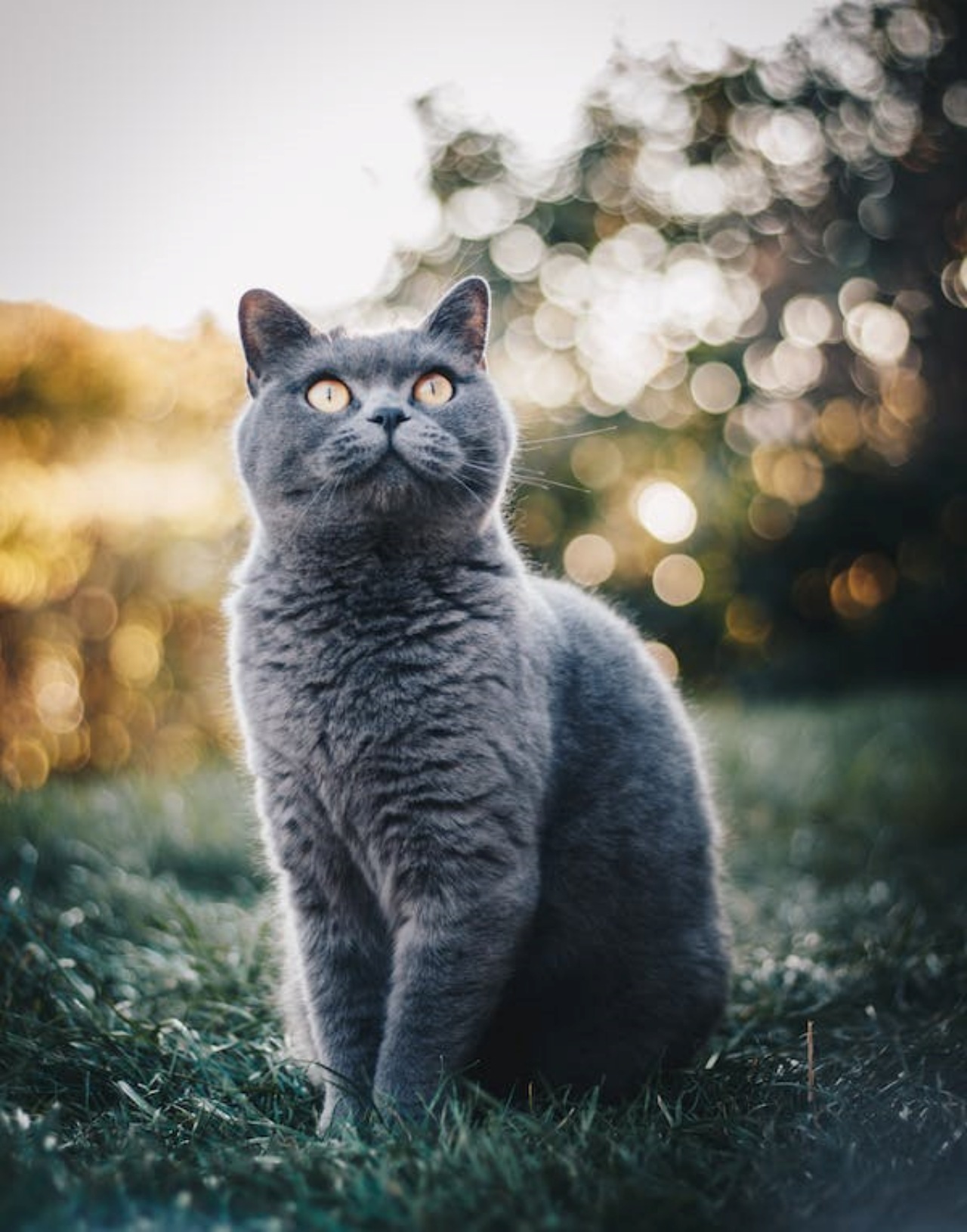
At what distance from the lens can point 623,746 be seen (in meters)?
1.87

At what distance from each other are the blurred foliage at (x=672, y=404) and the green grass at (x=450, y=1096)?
1.11 metres

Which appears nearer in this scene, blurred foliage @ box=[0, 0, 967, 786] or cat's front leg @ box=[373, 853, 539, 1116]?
cat's front leg @ box=[373, 853, 539, 1116]

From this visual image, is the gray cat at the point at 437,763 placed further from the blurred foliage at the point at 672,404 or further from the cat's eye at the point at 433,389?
the blurred foliage at the point at 672,404

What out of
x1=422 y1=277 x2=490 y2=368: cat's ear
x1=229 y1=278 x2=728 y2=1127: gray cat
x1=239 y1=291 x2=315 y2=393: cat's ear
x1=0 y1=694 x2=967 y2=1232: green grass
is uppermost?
x1=422 y1=277 x2=490 y2=368: cat's ear

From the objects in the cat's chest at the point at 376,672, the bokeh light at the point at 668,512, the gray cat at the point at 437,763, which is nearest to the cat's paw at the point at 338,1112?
the gray cat at the point at 437,763

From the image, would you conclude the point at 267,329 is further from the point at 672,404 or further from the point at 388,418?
the point at 672,404

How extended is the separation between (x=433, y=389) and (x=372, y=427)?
0.67 ft

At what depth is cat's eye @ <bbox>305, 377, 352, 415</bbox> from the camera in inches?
70.2

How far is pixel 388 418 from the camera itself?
1.70 m

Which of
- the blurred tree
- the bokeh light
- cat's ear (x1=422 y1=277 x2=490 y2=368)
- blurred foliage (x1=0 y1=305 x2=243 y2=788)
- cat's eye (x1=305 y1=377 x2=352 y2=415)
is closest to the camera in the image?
cat's eye (x1=305 y1=377 x2=352 y2=415)

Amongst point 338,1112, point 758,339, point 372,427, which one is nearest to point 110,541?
point 372,427

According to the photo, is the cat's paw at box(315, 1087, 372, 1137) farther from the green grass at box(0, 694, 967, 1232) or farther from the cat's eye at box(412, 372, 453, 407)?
the cat's eye at box(412, 372, 453, 407)

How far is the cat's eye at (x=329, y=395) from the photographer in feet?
5.85

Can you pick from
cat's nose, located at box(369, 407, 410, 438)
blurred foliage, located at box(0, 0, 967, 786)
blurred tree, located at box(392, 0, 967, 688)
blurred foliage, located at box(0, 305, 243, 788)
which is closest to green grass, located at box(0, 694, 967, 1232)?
blurred foliage, located at box(0, 305, 243, 788)
